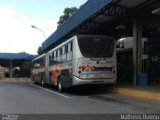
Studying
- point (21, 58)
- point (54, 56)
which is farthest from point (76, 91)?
point (21, 58)

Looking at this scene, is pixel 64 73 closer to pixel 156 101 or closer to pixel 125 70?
pixel 125 70

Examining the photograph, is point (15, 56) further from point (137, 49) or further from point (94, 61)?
point (94, 61)

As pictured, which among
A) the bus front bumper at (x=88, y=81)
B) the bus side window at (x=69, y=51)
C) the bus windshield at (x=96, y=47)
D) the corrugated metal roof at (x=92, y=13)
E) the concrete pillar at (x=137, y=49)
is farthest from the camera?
the concrete pillar at (x=137, y=49)

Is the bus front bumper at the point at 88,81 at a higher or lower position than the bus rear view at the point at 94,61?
lower

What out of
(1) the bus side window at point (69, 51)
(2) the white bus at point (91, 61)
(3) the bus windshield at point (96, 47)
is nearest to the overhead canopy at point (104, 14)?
(3) the bus windshield at point (96, 47)

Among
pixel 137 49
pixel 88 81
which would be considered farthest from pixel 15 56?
pixel 88 81

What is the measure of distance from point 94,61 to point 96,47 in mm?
783

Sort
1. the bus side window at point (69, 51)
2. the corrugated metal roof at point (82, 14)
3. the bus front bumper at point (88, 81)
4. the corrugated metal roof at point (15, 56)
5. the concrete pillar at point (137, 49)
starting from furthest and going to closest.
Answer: the corrugated metal roof at point (15, 56) < the concrete pillar at point (137, 49) < the corrugated metal roof at point (82, 14) < the bus side window at point (69, 51) < the bus front bumper at point (88, 81)

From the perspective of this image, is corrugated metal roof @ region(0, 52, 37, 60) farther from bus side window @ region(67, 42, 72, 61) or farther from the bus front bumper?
the bus front bumper

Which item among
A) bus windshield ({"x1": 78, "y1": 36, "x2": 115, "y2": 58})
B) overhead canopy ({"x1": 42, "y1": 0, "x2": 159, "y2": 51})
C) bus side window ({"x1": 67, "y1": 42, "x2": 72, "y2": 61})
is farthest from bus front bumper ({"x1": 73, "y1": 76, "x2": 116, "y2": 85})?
overhead canopy ({"x1": 42, "y1": 0, "x2": 159, "y2": 51})

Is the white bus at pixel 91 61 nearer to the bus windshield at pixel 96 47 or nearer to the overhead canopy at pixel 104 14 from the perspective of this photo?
the bus windshield at pixel 96 47

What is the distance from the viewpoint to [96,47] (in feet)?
73.9

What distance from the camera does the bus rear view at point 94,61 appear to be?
72.6ft

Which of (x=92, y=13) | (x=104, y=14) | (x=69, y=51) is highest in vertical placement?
(x=92, y=13)
